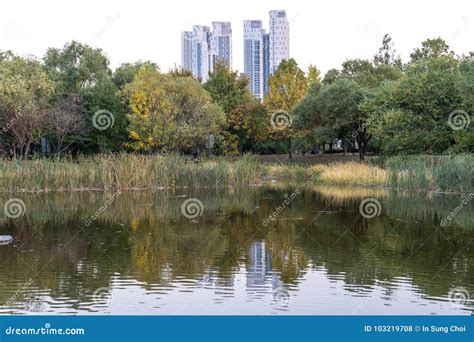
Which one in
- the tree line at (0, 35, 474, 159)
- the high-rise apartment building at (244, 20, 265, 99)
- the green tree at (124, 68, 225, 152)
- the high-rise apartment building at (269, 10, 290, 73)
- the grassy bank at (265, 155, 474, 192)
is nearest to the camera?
the grassy bank at (265, 155, 474, 192)

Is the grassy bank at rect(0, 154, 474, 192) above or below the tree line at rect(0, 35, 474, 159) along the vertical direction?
below

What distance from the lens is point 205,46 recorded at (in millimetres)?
90375

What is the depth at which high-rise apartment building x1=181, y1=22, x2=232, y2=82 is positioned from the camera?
87562 mm

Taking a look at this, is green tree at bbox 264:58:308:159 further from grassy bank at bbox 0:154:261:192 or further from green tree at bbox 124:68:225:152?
grassy bank at bbox 0:154:261:192

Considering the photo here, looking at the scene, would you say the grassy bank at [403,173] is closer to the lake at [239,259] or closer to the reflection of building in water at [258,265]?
the lake at [239,259]

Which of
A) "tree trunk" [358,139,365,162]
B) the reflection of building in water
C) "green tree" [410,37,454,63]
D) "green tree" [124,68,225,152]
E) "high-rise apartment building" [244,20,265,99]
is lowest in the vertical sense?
the reflection of building in water

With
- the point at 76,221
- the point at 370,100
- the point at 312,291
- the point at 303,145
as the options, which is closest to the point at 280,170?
the point at 370,100

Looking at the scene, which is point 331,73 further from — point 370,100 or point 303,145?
point 370,100

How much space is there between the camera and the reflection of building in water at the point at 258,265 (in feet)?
30.6

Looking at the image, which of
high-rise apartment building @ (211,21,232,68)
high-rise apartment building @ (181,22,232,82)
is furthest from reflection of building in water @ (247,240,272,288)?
Answer: high-rise apartment building @ (211,21,232,68)

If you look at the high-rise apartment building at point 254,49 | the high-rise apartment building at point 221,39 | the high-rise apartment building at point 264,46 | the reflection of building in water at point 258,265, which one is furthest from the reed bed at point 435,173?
the high-rise apartment building at point 221,39

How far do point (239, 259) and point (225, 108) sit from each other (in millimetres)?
34256

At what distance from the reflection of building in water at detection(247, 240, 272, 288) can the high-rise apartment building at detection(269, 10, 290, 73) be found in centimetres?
6975

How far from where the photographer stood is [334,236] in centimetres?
1355
